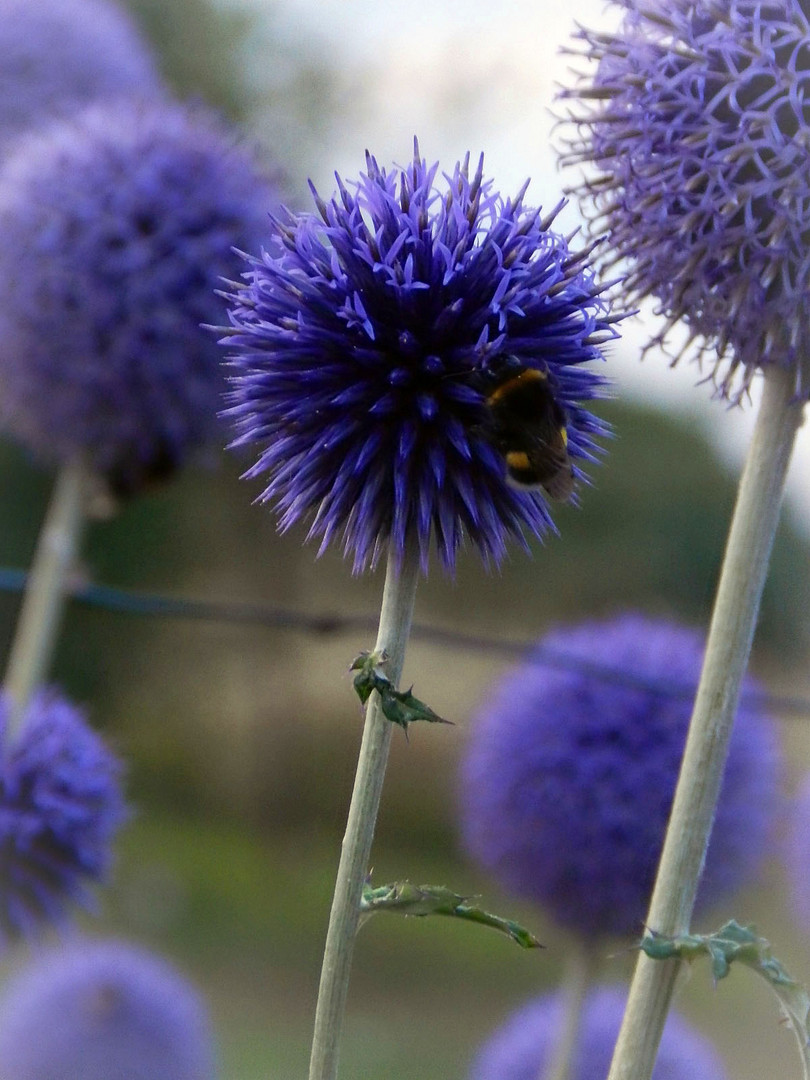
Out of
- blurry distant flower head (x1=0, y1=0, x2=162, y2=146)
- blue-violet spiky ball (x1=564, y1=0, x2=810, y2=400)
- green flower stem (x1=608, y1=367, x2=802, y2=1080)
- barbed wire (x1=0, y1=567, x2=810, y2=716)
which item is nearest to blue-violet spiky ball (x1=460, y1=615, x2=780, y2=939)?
barbed wire (x1=0, y1=567, x2=810, y2=716)

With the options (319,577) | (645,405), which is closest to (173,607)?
(319,577)

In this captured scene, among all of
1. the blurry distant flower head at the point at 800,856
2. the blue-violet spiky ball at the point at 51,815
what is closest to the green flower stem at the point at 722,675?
the blurry distant flower head at the point at 800,856

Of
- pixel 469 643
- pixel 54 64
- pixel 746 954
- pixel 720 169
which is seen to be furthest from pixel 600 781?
pixel 54 64


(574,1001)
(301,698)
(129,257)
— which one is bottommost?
(574,1001)

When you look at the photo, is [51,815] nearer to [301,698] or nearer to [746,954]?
[301,698]

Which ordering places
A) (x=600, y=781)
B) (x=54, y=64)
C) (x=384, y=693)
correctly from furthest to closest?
1. (x=54, y=64)
2. (x=600, y=781)
3. (x=384, y=693)

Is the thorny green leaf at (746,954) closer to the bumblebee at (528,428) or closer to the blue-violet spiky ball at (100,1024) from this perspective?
the bumblebee at (528,428)
